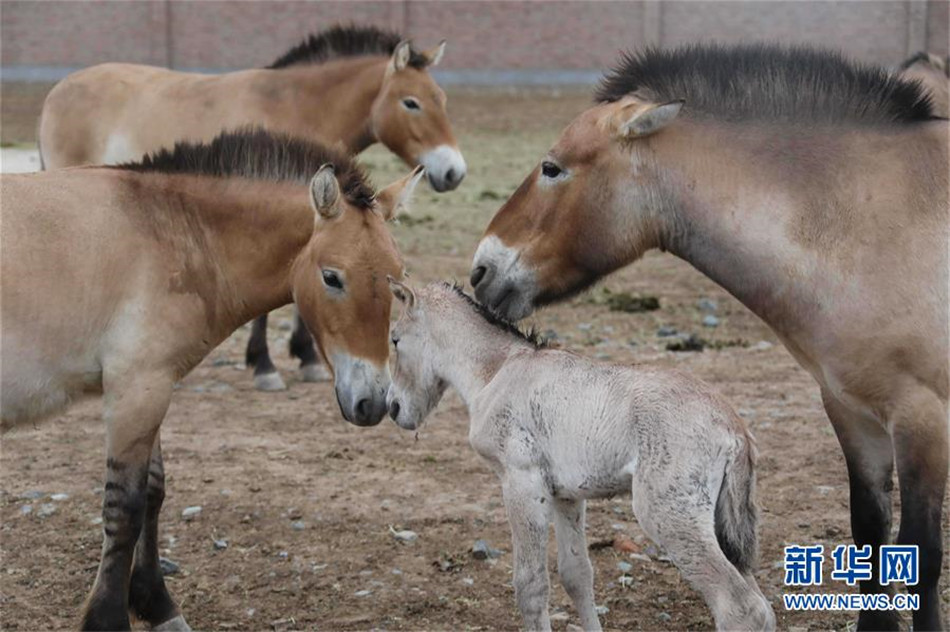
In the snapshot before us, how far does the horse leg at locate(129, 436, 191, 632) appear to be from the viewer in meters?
5.29

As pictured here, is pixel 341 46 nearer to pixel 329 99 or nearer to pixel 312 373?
pixel 329 99

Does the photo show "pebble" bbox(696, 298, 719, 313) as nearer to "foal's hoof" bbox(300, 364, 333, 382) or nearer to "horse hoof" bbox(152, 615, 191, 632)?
"foal's hoof" bbox(300, 364, 333, 382)

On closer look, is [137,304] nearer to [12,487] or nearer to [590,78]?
[12,487]

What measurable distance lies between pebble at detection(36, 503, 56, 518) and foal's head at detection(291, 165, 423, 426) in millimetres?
2390

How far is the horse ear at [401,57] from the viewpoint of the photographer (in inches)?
362

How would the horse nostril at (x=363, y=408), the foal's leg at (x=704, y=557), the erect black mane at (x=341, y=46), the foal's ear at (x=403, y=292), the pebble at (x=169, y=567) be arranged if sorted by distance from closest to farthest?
1. the foal's leg at (x=704, y=557)
2. the foal's ear at (x=403, y=292)
3. the horse nostril at (x=363, y=408)
4. the pebble at (x=169, y=567)
5. the erect black mane at (x=341, y=46)

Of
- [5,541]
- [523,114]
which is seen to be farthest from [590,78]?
[5,541]

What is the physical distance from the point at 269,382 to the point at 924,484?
5.79m

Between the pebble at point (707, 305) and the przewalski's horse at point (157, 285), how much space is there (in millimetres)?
6095

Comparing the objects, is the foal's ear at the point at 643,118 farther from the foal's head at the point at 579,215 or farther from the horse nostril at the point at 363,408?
the horse nostril at the point at 363,408

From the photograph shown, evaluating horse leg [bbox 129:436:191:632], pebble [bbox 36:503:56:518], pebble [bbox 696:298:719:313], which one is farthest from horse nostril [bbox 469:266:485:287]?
pebble [bbox 696:298:719:313]

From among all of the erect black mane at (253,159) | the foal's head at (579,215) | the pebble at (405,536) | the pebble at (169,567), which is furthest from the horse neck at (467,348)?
the pebble at (169,567)

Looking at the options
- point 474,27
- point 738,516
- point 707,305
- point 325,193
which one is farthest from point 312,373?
point 474,27

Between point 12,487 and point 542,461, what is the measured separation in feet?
12.8
